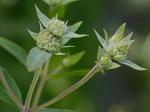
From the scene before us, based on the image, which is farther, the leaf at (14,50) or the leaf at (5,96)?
the leaf at (14,50)

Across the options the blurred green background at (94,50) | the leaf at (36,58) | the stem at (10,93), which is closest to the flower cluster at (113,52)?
the leaf at (36,58)

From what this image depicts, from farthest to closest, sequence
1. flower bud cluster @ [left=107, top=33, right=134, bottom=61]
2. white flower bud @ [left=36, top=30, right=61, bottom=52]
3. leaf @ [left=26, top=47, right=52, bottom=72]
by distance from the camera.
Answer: flower bud cluster @ [left=107, top=33, right=134, bottom=61]
white flower bud @ [left=36, top=30, right=61, bottom=52]
leaf @ [left=26, top=47, right=52, bottom=72]

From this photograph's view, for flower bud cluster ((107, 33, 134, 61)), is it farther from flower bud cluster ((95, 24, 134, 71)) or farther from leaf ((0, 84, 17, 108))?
leaf ((0, 84, 17, 108))

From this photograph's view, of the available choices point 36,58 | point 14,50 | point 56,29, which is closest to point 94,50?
point 14,50

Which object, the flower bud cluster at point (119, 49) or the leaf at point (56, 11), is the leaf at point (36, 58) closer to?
the flower bud cluster at point (119, 49)

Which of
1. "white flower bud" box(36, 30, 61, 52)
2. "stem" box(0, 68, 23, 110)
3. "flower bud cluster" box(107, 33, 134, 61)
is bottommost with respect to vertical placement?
"flower bud cluster" box(107, 33, 134, 61)

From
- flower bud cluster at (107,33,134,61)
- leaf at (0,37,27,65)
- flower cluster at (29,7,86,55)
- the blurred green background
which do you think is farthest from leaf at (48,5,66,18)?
the blurred green background
